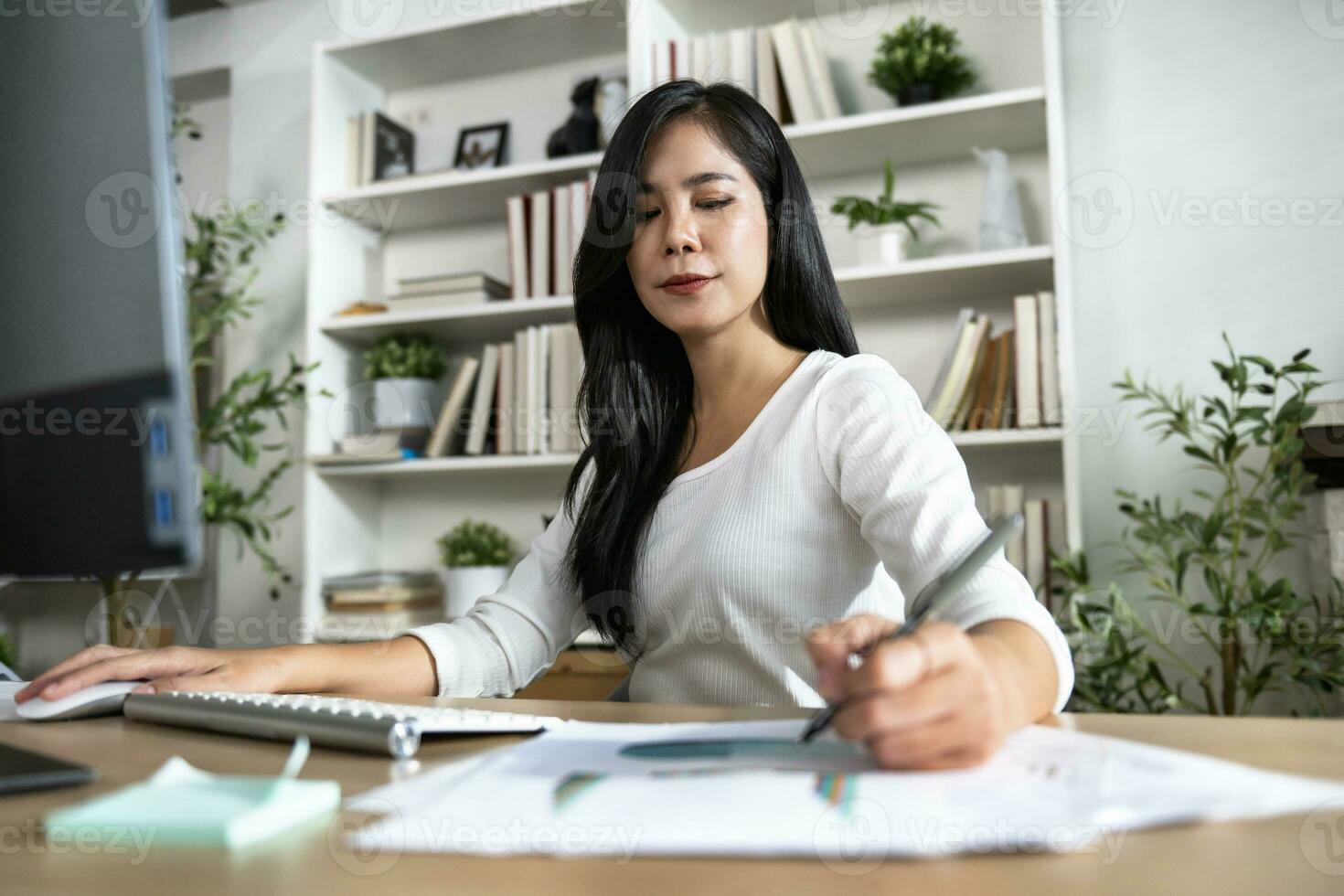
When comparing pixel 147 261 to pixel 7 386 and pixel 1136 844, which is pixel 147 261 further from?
pixel 1136 844

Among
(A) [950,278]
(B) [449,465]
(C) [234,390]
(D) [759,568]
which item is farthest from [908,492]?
(C) [234,390]

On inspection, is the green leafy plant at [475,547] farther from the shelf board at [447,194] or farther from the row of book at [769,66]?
the row of book at [769,66]

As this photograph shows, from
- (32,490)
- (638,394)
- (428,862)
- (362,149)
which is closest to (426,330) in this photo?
(362,149)

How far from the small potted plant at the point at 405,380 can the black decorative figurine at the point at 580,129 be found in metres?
0.64

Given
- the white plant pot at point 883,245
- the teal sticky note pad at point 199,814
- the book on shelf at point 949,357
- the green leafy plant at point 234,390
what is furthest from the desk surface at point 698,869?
the green leafy plant at point 234,390

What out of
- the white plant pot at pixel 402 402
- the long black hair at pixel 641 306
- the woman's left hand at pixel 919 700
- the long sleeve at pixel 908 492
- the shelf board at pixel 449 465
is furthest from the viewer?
the white plant pot at pixel 402 402

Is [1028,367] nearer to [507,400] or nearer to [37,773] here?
[507,400]

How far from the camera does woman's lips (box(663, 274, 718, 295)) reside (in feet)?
4.28

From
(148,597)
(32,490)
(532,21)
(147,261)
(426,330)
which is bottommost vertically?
(148,597)

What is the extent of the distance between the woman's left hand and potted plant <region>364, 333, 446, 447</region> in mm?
2386

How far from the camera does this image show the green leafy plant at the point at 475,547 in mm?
2693

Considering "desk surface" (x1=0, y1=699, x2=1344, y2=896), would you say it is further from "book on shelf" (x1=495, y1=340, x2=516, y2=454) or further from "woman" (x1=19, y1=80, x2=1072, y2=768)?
"book on shelf" (x1=495, y1=340, x2=516, y2=454)

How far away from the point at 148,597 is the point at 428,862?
3.24m

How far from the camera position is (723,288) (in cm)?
131
